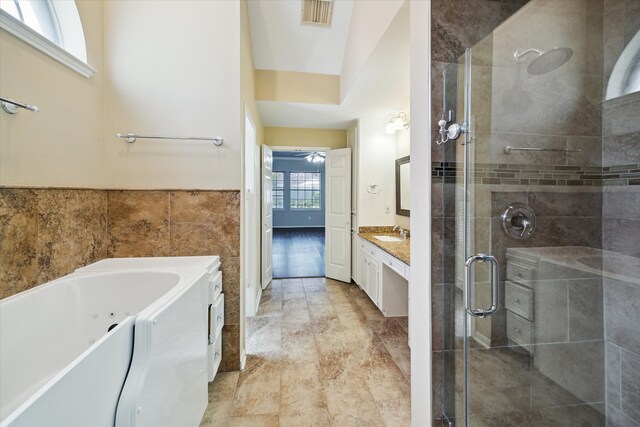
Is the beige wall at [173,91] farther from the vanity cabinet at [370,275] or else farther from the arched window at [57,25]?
the vanity cabinet at [370,275]

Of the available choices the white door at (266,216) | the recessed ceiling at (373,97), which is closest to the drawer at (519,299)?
the recessed ceiling at (373,97)

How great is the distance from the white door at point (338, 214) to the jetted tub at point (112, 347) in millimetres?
2439

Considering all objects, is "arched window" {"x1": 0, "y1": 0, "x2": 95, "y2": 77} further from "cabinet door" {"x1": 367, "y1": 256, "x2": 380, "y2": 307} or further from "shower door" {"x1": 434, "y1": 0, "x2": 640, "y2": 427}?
"cabinet door" {"x1": 367, "y1": 256, "x2": 380, "y2": 307}

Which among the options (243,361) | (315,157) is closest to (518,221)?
(243,361)

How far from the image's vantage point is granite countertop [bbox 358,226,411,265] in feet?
7.60

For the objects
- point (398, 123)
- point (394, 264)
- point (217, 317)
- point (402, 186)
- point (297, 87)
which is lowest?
point (217, 317)

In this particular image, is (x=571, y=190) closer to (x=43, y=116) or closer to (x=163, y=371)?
(x=163, y=371)

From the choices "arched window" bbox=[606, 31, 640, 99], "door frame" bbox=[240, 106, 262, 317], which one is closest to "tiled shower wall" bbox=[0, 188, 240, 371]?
"door frame" bbox=[240, 106, 262, 317]

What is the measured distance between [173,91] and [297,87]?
5.50 ft

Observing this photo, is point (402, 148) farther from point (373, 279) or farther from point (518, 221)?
point (518, 221)

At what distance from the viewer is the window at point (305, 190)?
10.2 m

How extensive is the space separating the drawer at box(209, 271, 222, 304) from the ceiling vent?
2701 millimetres

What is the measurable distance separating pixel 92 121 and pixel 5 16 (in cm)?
67

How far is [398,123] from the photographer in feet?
10.7
